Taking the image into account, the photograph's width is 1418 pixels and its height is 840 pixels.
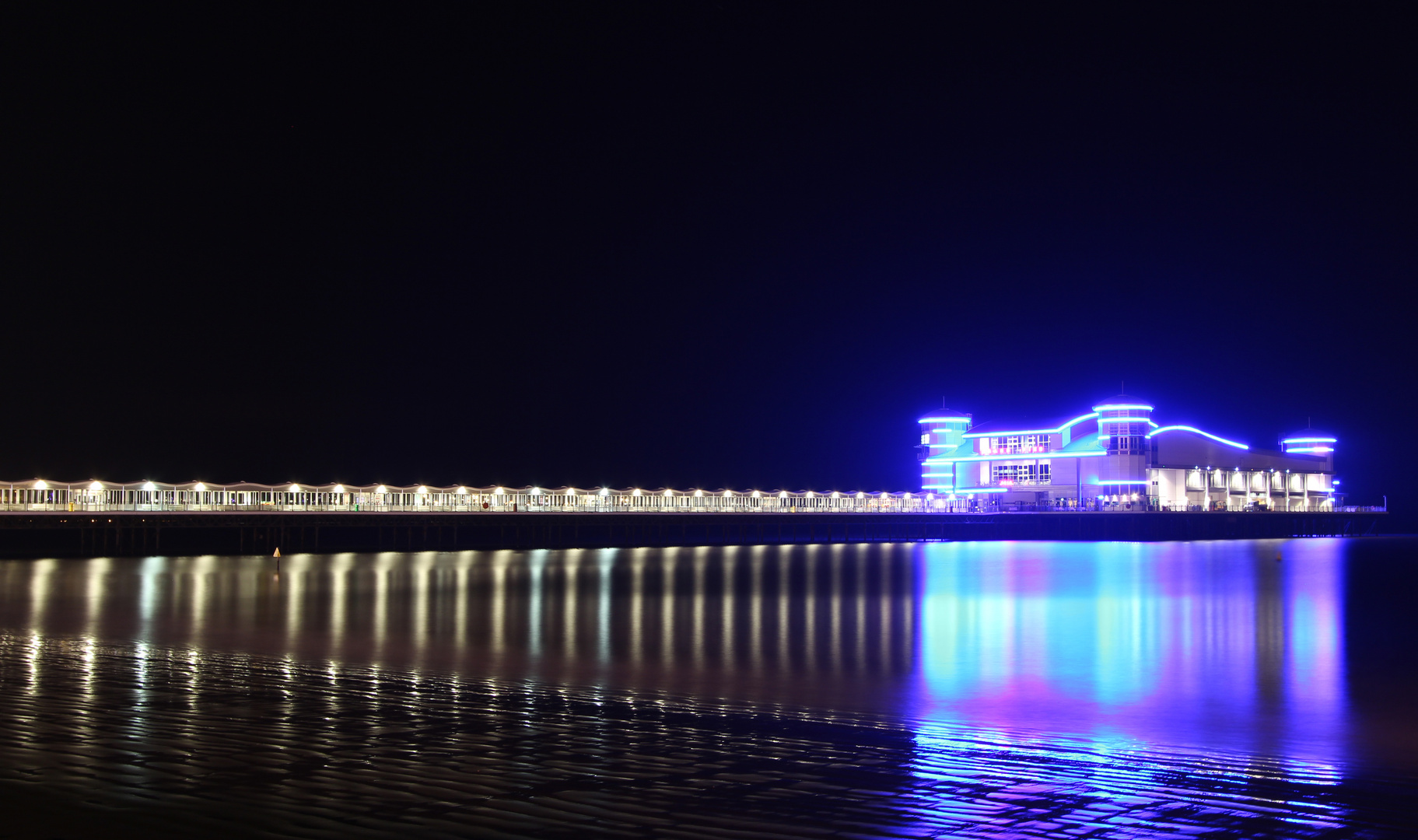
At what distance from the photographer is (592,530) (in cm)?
9806

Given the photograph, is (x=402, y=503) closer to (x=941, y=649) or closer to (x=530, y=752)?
(x=941, y=649)

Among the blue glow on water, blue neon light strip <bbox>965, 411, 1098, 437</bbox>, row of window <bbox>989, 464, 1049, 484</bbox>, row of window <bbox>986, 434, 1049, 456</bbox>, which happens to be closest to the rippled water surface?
the blue glow on water

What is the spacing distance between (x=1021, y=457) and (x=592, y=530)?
35.7m

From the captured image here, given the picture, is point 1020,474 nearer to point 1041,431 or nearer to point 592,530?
point 1041,431

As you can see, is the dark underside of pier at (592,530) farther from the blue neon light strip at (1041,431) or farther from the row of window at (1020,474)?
the blue neon light strip at (1041,431)

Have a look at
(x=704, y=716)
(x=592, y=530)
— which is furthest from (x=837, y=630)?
(x=592, y=530)

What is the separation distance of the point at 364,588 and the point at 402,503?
4125 centimetres

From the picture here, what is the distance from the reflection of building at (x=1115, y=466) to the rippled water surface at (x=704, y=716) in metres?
61.5

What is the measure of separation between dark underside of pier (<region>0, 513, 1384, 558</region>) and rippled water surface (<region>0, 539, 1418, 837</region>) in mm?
34613

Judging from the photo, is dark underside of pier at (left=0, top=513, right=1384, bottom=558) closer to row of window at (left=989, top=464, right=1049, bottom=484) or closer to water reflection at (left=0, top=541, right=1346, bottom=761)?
row of window at (left=989, top=464, right=1049, bottom=484)

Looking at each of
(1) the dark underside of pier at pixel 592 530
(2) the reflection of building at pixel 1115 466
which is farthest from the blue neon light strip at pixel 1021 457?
(1) the dark underside of pier at pixel 592 530

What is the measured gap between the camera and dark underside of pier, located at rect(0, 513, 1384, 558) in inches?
2522

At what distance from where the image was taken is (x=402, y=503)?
7312 centimetres

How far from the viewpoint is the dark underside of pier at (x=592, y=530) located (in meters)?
64.1
